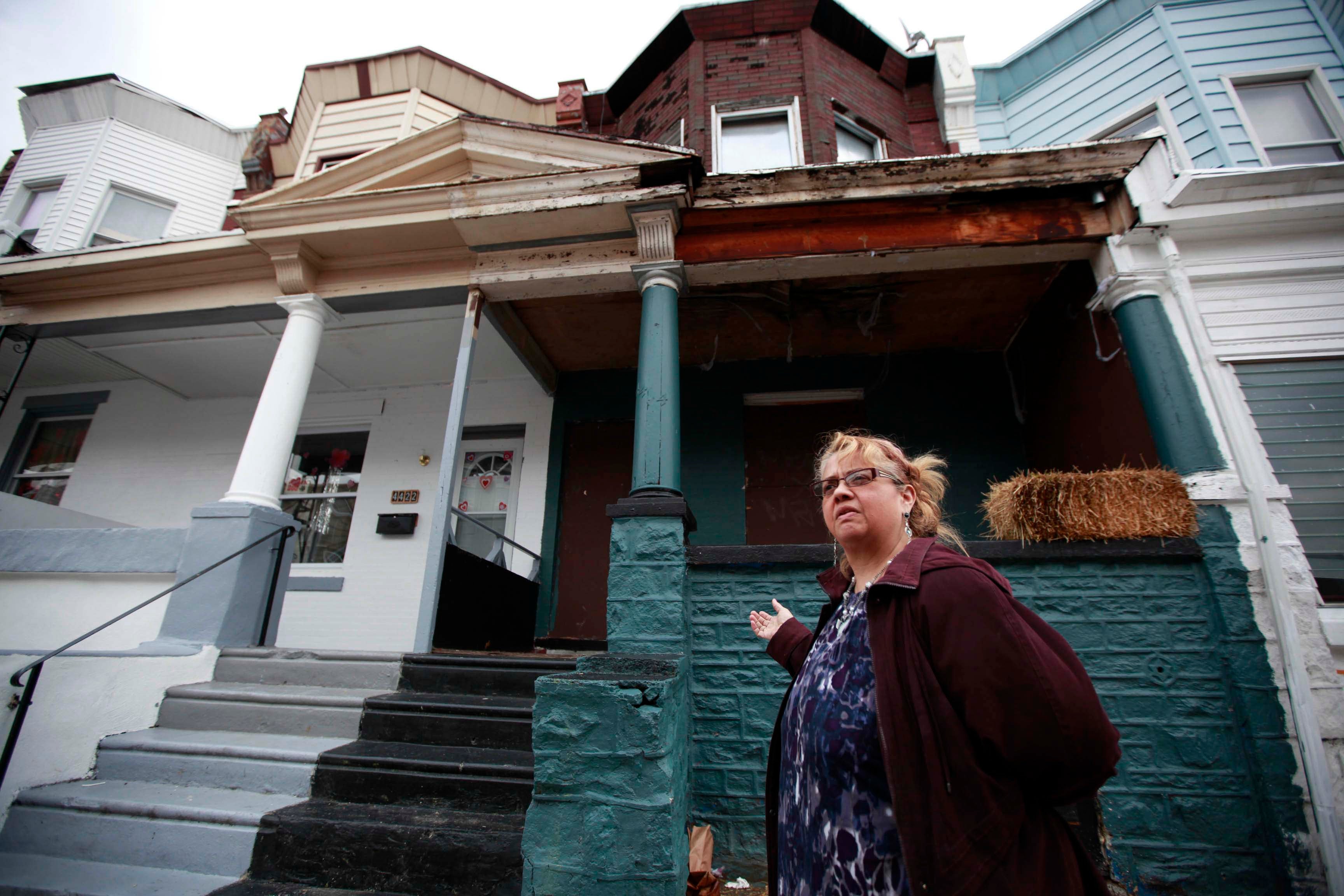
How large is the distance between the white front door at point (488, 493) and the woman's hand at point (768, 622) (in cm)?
516

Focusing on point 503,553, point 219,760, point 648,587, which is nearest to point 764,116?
point 503,553

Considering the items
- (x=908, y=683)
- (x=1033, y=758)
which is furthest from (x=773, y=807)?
(x=1033, y=758)

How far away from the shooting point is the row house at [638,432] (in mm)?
3281

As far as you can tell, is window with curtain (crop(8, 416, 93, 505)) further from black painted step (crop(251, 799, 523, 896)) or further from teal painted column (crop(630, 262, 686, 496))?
teal painted column (crop(630, 262, 686, 496))

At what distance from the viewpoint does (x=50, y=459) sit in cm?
857

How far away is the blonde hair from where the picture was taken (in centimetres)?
171

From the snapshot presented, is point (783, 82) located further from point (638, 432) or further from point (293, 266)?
point (293, 266)

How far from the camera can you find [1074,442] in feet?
18.1

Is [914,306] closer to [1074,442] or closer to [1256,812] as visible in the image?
[1074,442]

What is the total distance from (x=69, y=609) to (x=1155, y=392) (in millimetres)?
8593

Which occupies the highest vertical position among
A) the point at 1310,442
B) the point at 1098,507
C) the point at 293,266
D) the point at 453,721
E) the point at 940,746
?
the point at 293,266

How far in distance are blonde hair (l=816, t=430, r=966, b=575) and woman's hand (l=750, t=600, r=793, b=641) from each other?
0.30 m

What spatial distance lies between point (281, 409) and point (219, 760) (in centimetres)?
292

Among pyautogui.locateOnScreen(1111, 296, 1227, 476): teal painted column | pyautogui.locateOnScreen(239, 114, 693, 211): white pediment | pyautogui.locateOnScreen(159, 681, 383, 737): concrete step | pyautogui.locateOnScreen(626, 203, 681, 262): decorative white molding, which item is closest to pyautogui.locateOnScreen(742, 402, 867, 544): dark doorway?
pyautogui.locateOnScreen(626, 203, 681, 262): decorative white molding
